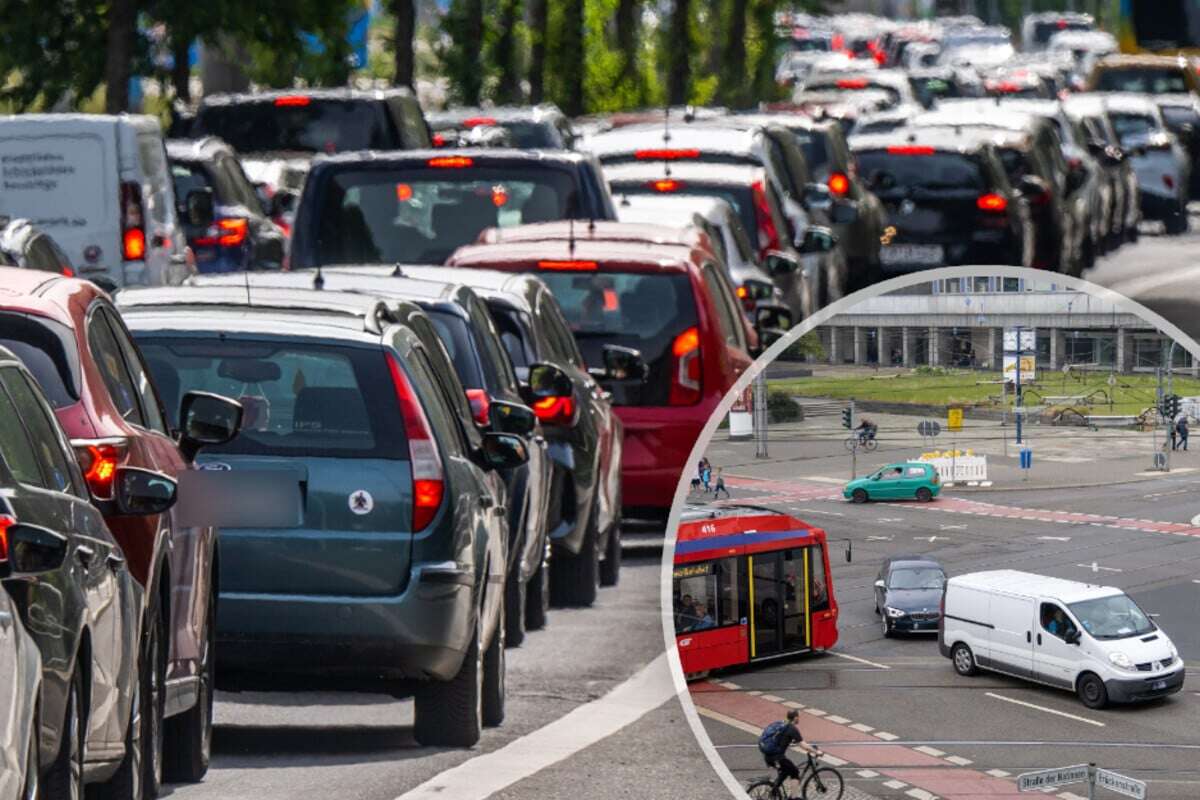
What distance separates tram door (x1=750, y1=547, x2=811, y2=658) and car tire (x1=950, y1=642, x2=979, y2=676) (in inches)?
7.5

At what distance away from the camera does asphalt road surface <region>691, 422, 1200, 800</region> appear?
3275 millimetres

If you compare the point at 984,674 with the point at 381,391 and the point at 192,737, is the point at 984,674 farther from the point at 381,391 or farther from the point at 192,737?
the point at 381,391

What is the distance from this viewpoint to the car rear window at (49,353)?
24.9ft

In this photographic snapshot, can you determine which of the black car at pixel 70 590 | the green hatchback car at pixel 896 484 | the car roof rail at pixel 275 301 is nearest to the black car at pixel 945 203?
the car roof rail at pixel 275 301

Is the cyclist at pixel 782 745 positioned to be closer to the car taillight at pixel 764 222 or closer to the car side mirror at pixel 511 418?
the car side mirror at pixel 511 418

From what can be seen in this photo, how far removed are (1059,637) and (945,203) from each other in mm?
22027

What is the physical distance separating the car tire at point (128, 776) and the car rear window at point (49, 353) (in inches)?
32.4

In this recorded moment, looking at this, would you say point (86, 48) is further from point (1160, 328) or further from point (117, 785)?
point (1160, 328)

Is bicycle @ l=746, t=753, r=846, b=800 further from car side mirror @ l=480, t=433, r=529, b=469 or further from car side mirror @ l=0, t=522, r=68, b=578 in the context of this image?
car side mirror @ l=480, t=433, r=529, b=469

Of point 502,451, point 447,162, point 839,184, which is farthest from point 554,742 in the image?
point 839,184

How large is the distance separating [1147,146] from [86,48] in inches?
549

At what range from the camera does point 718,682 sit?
3.57 metres

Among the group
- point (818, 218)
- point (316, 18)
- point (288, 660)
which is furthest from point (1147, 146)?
point (288, 660)

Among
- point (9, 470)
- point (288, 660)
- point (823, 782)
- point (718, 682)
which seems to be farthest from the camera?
point (288, 660)
